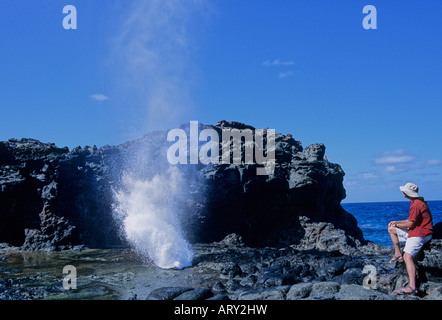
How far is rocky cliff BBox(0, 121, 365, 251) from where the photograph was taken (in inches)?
981

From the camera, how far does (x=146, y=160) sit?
26.9 metres

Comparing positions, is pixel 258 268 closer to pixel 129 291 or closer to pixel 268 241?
pixel 129 291

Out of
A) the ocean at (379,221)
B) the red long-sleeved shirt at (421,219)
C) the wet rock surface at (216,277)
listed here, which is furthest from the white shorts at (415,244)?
the ocean at (379,221)

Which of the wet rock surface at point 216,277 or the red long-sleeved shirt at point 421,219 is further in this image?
the wet rock surface at point 216,277

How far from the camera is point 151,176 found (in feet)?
86.0

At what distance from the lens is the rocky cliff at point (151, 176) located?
81.8ft

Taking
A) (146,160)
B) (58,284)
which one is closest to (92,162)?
(146,160)

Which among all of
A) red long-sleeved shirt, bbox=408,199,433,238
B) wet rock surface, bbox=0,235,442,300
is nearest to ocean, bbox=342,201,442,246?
wet rock surface, bbox=0,235,442,300

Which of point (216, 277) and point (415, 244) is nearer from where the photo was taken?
point (415, 244)

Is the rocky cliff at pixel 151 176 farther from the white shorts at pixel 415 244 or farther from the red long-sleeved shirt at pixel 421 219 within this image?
the red long-sleeved shirt at pixel 421 219

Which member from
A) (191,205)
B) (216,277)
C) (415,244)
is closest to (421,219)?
(415,244)

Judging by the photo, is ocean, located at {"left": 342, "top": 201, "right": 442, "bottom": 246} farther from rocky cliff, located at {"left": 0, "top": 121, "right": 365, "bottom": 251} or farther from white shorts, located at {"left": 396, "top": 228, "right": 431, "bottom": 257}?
white shorts, located at {"left": 396, "top": 228, "right": 431, "bottom": 257}

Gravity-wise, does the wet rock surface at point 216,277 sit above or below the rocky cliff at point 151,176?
below

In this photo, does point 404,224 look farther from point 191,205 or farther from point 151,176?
point 151,176
